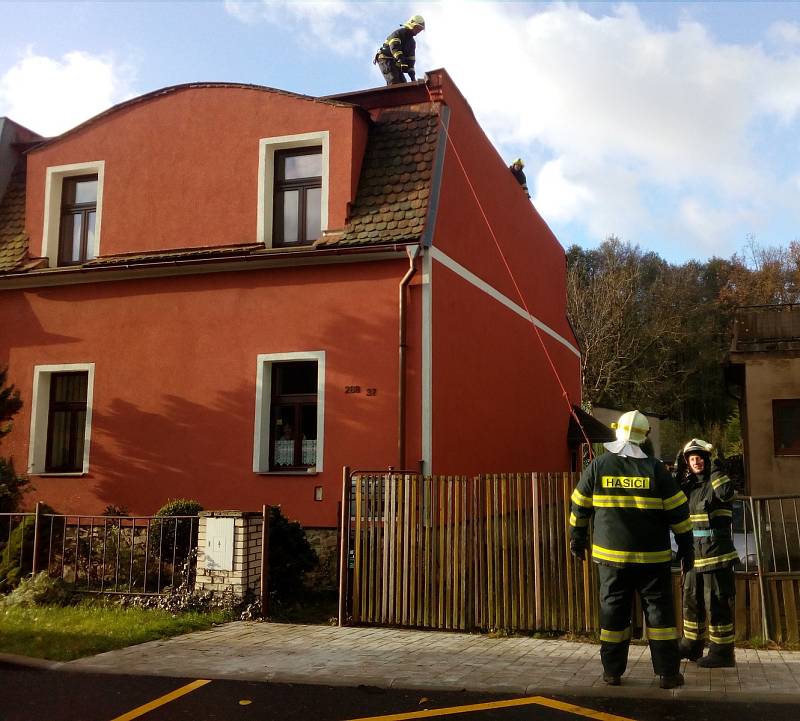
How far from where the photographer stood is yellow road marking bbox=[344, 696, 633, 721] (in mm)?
5172

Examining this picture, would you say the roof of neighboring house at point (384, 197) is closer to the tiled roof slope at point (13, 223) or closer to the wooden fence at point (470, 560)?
the tiled roof slope at point (13, 223)

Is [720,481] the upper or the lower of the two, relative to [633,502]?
upper

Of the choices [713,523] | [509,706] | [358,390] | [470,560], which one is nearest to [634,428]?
[713,523]

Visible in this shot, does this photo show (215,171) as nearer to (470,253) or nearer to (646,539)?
(470,253)

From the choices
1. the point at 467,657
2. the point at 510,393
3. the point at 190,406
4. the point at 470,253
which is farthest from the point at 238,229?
the point at 467,657

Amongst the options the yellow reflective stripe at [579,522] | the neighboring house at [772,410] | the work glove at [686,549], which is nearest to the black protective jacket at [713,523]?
the work glove at [686,549]

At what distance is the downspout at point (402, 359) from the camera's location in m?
11.2

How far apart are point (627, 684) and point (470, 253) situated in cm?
911

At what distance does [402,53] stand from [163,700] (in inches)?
470

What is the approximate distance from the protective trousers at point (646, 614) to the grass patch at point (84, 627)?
4.50 metres

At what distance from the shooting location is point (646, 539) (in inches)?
228

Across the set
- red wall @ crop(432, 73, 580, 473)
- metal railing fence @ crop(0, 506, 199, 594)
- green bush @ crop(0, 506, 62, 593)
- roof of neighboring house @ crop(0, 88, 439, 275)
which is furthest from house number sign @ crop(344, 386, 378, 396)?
green bush @ crop(0, 506, 62, 593)

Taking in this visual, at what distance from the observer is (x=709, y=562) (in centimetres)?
643

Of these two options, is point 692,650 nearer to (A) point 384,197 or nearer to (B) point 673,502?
(B) point 673,502
